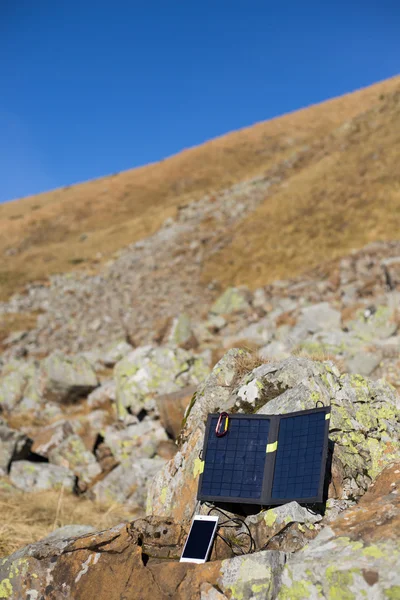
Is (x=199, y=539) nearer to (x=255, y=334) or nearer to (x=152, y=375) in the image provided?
(x=152, y=375)

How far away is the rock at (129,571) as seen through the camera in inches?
213

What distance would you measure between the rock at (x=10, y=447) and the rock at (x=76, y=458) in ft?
3.23

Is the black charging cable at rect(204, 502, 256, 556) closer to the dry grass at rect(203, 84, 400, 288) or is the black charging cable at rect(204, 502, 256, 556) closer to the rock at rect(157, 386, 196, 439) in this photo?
the rock at rect(157, 386, 196, 439)

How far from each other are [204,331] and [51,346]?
1302 cm

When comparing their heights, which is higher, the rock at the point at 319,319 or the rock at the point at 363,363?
the rock at the point at 319,319

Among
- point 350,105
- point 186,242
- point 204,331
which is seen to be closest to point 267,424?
point 204,331

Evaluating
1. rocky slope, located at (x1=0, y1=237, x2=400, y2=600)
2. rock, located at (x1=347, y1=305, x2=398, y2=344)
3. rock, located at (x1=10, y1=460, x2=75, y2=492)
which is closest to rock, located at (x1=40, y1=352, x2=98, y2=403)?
Result: rocky slope, located at (x1=0, y1=237, x2=400, y2=600)

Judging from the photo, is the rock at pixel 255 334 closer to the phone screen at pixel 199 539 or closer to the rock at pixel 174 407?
the rock at pixel 174 407

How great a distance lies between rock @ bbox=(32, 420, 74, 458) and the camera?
1681cm

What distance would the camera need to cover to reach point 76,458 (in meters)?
16.4

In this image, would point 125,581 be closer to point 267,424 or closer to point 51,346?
point 267,424

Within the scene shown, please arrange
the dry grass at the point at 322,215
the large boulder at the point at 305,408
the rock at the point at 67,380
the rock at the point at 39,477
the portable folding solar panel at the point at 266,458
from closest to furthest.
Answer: the portable folding solar panel at the point at 266,458, the large boulder at the point at 305,408, the rock at the point at 39,477, the rock at the point at 67,380, the dry grass at the point at 322,215

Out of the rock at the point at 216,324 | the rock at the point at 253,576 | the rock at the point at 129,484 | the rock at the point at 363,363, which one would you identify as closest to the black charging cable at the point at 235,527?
the rock at the point at 253,576

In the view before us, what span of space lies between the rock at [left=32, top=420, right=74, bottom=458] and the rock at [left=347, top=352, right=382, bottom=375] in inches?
367
